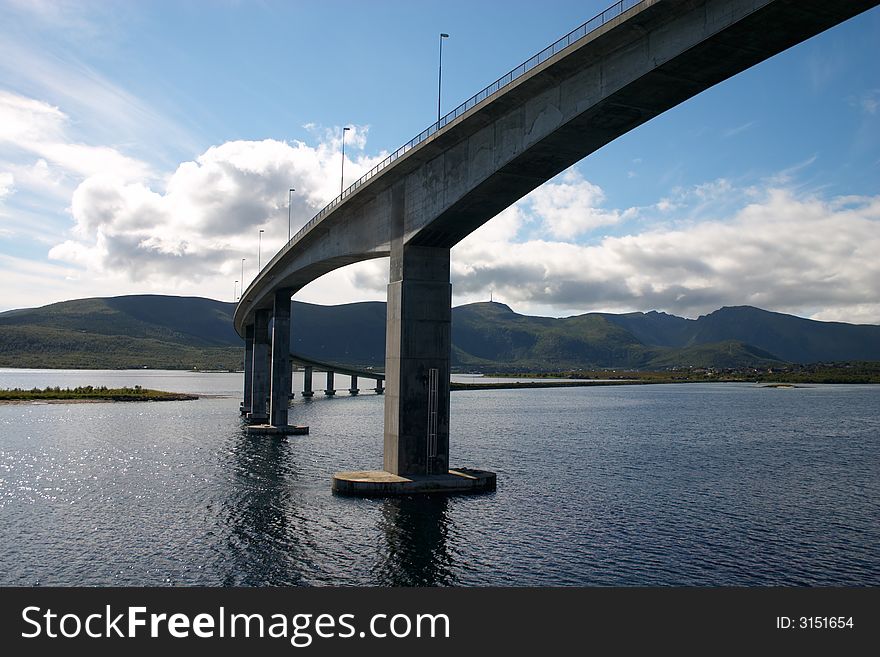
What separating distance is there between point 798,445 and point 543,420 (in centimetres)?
3431

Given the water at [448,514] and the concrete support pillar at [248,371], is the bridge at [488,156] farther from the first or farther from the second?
the concrete support pillar at [248,371]

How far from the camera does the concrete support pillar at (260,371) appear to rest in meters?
89.6

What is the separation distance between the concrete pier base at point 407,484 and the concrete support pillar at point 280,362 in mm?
35186

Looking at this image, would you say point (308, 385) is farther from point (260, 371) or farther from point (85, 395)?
point (260, 371)

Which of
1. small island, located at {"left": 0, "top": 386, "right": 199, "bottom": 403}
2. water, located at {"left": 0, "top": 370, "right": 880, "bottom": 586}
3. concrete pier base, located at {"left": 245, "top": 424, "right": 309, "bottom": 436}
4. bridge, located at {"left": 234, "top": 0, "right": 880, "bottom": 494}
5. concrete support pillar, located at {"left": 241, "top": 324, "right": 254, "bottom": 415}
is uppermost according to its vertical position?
bridge, located at {"left": 234, "top": 0, "right": 880, "bottom": 494}

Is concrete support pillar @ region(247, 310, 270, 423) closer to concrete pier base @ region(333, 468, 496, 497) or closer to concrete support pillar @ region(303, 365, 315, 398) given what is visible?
concrete pier base @ region(333, 468, 496, 497)

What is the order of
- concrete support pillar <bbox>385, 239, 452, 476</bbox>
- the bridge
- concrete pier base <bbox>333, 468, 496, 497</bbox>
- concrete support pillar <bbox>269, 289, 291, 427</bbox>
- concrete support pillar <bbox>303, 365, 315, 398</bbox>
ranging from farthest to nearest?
concrete support pillar <bbox>303, 365, 315, 398</bbox> → concrete support pillar <bbox>269, 289, 291, 427</bbox> → concrete support pillar <bbox>385, 239, 452, 476</bbox> → concrete pier base <bbox>333, 468, 496, 497</bbox> → the bridge

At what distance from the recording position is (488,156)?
1347 inches

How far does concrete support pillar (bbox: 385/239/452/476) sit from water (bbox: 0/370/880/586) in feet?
12.5

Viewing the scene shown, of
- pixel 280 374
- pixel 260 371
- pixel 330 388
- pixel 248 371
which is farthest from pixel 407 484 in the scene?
pixel 330 388

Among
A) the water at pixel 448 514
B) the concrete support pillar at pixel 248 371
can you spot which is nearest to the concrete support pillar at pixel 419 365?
the water at pixel 448 514

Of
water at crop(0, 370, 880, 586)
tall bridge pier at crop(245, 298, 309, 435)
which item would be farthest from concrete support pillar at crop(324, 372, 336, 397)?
water at crop(0, 370, 880, 586)

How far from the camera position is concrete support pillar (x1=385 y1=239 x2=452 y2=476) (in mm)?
40344

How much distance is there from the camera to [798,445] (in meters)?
66.5
